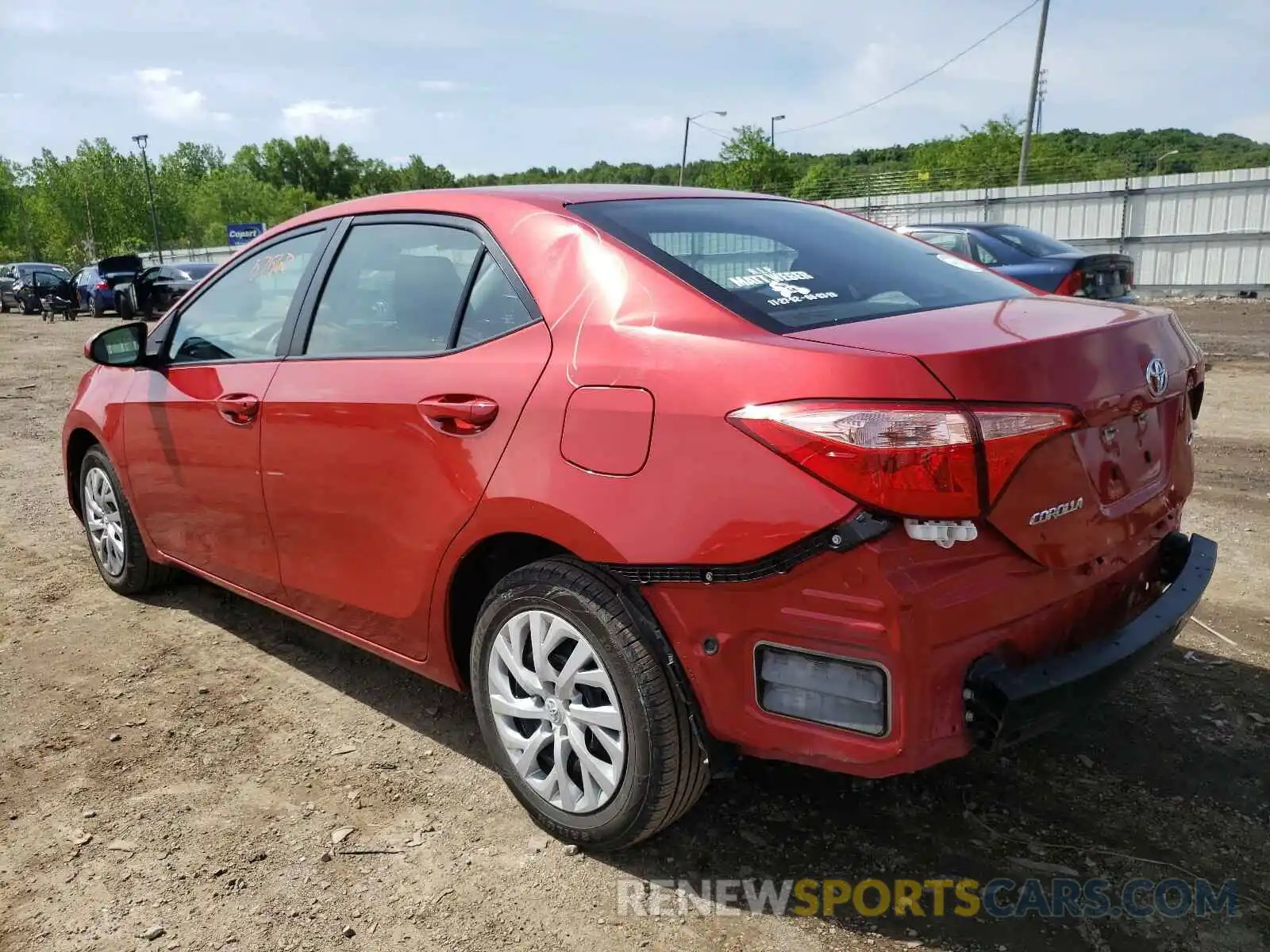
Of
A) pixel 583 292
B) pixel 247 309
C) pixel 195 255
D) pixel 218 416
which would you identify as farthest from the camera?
pixel 195 255

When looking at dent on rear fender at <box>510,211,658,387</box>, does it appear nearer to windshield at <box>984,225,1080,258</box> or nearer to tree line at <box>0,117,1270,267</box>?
windshield at <box>984,225,1080,258</box>

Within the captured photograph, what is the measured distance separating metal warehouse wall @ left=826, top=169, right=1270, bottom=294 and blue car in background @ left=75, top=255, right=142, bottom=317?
2048cm

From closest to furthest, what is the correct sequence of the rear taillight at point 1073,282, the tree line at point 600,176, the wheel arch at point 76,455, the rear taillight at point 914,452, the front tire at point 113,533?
the rear taillight at point 914,452 → the front tire at point 113,533 → the wheel arch at point 76,455 → the rear taillight at point 1073,282 → the tree line at point 600,176

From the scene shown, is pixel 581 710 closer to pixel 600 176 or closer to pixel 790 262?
pixel 790 262

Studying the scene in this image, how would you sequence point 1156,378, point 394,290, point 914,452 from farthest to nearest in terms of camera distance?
point 394,290
point 1156,378
point 914,452

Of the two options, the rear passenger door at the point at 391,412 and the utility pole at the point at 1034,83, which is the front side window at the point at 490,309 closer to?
the rear passenger door at the point at 391,412

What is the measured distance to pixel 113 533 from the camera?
4637mm

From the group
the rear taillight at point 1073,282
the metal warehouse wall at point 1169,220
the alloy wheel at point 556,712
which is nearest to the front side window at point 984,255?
the rear taillight at point 1073,282

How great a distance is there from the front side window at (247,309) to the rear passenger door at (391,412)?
199 millimetres

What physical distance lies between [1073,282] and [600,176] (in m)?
73.4

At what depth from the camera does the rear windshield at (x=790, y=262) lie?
7.99ft

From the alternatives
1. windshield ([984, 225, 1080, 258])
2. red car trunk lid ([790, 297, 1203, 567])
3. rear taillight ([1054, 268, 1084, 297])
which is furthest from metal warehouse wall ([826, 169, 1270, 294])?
red car trunk lid ([790, 297, 1203, 567])

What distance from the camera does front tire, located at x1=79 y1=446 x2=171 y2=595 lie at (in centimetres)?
447

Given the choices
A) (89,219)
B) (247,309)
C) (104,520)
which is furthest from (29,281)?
(89,219)
